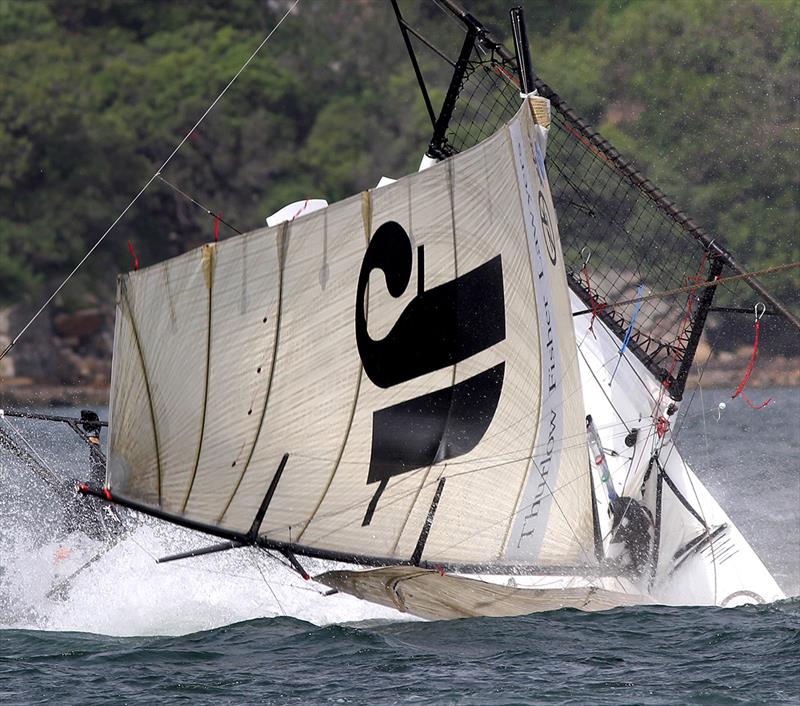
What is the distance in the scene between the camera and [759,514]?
53.5 ft

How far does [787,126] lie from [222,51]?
20452 millimetres

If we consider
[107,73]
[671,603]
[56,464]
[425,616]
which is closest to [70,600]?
[425,616]

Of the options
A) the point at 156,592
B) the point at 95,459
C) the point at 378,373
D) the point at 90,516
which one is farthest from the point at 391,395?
the point at 90,516

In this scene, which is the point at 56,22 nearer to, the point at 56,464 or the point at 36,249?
the point at 36,249

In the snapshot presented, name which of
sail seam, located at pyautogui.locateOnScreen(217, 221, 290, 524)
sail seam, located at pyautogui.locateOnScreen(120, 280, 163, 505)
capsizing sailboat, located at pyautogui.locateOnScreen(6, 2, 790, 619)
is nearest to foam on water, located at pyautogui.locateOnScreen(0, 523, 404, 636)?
capsizing sailboat, located at pyautogui.locateOnScreen(6, 2, 790, 619)

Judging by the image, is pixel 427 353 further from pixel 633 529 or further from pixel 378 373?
pixel 633 529

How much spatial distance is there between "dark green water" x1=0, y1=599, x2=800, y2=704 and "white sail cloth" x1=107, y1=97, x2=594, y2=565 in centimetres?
68

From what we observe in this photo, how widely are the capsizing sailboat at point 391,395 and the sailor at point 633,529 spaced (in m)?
0.52

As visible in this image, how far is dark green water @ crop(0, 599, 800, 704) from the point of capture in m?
8.04

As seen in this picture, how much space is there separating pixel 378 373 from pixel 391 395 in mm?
174

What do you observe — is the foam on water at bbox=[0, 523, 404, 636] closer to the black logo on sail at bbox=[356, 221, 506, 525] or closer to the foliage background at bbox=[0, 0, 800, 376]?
the black logo on sail at bbox=[356, 221, 506, 525]

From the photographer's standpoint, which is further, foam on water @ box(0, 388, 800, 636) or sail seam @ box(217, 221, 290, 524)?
foam on water @ box(0, 388, 800, 636)

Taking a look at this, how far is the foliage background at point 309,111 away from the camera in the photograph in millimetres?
41688

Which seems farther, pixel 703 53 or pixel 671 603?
pixel 703 53
